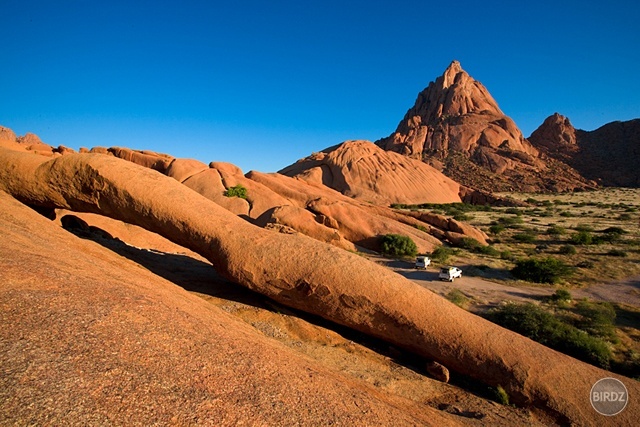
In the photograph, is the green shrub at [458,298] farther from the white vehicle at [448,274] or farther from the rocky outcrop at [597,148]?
the rocky outcrop at [597,148]

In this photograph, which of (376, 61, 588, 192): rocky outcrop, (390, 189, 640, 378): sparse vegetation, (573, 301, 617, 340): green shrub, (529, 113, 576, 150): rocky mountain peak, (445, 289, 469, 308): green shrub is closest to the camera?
(390, 189, 640, 378): sparse vegetation

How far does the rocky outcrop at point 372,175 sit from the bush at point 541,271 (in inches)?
1272

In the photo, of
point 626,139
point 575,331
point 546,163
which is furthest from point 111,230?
point 626,139

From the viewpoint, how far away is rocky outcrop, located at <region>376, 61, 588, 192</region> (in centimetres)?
8119

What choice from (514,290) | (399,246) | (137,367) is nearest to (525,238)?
(399,246)

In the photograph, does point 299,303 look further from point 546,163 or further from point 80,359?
point 546,163

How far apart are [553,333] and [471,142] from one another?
9318cm

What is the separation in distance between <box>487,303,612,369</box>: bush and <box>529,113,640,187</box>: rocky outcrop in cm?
9712

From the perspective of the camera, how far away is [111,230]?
15.9 metres

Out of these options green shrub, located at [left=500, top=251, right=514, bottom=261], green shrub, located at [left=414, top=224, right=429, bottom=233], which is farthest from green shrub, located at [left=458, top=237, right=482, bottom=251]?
green shrub, located at [left=414, top=224, right=429, bottom=233]

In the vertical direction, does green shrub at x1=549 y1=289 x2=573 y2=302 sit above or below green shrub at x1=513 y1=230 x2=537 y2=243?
below

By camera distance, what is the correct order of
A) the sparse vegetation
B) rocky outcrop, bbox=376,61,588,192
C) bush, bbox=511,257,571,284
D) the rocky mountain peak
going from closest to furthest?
the sparse vegetation < bush, bbox=511,257,571,284 < rocky outcrop, bbox=376,61,588,192 < the rocky mountain peak

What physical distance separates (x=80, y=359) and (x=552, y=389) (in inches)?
358

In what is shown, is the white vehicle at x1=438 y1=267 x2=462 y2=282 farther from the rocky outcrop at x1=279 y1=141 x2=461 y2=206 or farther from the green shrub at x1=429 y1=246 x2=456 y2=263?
the rocky outcrop at x1=279 y1=141 x2=461 y2=206
